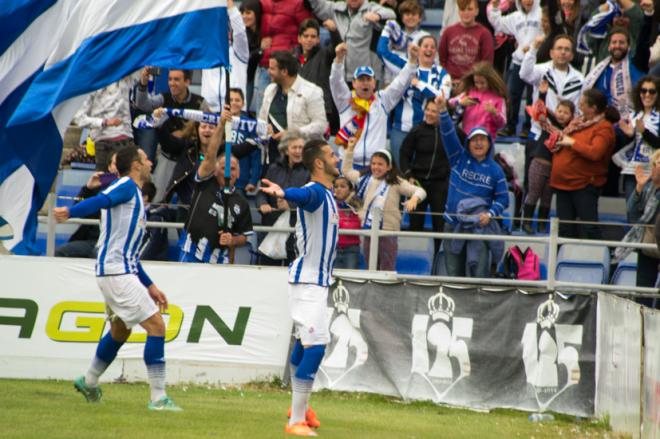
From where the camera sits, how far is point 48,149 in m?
10.4

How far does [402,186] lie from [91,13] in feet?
16.0

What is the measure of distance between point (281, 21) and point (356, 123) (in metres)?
2.82

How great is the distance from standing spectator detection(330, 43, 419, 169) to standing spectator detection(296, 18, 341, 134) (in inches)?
33.1

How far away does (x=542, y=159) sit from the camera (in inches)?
605

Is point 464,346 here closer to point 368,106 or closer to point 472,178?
point 472,178

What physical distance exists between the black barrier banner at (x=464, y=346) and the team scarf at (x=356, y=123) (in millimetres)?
3006

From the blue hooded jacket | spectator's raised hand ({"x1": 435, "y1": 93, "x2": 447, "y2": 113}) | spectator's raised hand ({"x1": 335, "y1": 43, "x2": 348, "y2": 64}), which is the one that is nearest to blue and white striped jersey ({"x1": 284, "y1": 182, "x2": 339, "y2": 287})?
the blue hooded jacket

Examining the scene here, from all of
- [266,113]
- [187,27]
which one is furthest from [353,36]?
[187,27]

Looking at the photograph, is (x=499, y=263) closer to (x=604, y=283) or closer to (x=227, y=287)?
(x=604, y=283)

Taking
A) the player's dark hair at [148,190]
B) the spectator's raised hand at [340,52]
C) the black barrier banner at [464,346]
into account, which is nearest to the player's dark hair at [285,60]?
the spectator's raised hand at [340,52]

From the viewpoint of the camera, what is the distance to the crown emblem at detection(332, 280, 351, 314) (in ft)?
43.1

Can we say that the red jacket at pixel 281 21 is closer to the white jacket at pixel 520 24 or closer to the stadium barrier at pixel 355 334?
the white jacket at pixel 520 24

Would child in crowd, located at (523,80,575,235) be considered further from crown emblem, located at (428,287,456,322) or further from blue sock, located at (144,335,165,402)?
blue sock, located at (144,335,165,402)

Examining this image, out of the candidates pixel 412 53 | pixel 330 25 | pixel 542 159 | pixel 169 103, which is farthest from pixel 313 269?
pixel 330 25
